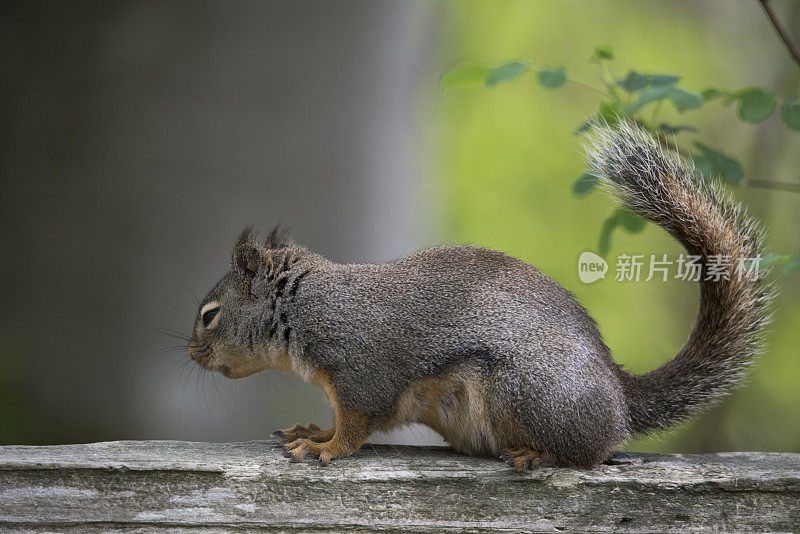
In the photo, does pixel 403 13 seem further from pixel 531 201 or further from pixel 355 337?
pixel 531 201

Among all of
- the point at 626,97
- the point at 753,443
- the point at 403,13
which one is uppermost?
the point at 403,13

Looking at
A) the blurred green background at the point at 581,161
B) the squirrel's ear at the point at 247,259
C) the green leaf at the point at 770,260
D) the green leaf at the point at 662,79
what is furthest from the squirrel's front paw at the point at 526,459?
the blurred green background at the point at 581,161

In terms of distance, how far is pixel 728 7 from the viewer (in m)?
5.76

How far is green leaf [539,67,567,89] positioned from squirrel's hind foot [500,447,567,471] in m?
0.93

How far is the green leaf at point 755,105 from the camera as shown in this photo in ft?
7.05

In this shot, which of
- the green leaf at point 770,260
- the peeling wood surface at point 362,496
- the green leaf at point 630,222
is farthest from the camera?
the green leaf at point 630,222

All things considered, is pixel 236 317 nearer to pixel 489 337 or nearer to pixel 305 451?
pixel 305 451

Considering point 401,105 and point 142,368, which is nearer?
point 142,368

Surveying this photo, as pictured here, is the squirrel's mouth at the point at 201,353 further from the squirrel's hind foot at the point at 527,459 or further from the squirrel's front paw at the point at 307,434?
the squirrel's hind foot at the point at 527,459

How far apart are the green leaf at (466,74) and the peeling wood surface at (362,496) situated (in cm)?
104

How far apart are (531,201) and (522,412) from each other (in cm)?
477

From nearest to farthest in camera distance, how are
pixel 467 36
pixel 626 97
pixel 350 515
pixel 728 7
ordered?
pixel 350 515 < pixel 626 97 < pixel 728 7 < pixel 467 36

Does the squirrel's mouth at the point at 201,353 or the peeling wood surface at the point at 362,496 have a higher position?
the squirrel's mouth at the point at 201,353

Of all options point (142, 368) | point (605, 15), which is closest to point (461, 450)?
point (142, 368)
